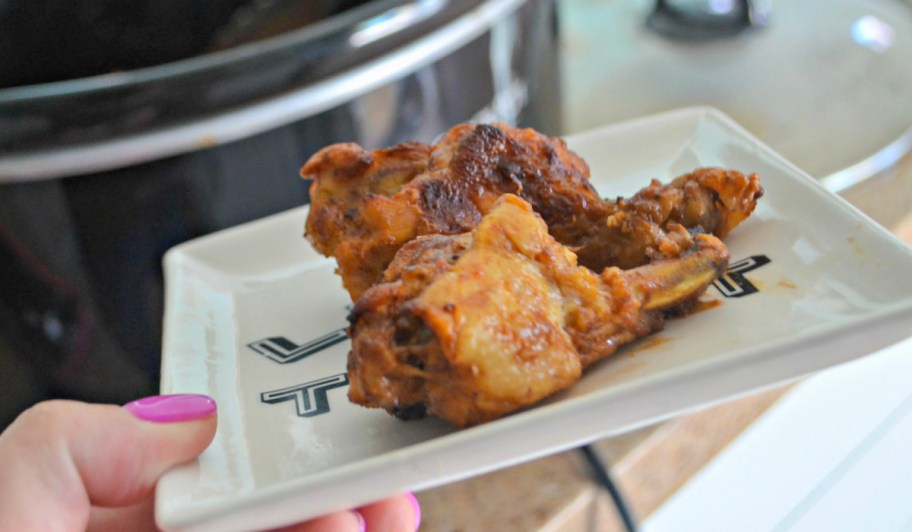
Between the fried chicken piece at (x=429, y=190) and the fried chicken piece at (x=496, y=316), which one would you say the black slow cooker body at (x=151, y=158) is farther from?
the fried chicken piece at (x=496, y=316)

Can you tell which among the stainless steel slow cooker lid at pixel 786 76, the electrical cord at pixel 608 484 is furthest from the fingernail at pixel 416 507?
the stainless steel slow cooker lid at pixel 786 76

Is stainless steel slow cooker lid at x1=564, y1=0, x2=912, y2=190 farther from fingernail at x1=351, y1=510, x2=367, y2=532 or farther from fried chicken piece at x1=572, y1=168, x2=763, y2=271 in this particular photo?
fingernail at x1=351, y1=510, x2=367, y2=532

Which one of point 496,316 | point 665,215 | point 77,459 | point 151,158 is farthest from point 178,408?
point 151,158

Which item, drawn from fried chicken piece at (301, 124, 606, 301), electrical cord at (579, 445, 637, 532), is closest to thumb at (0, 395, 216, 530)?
fried chicken piece at (301, 124, 606, 301)

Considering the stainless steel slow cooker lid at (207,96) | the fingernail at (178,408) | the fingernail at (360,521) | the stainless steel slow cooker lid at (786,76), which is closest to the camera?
the fingernail at (178,408)

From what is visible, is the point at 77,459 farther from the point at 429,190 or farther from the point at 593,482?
the point at 593,482

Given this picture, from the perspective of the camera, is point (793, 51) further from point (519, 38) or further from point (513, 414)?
point (513, 414)
